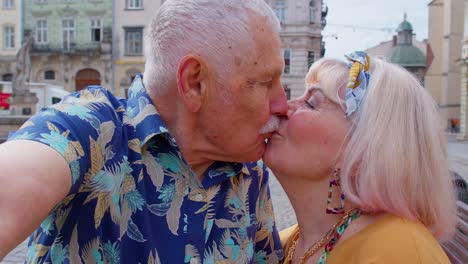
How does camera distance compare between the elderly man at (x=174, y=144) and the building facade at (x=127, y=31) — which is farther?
the building facade at (x=127, y=31)

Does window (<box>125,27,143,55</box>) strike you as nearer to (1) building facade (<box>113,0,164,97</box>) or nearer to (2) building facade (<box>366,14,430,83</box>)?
(1) building facade (<box>113,0,164,97</box>)

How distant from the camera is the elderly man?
1.93m

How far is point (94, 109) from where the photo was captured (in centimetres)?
197

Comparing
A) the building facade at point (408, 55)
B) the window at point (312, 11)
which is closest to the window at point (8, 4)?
the window at point (312, 11)

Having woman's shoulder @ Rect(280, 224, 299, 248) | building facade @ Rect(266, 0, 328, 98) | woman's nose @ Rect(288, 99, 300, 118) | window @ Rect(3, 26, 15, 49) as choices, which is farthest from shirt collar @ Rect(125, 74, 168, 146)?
window @ Rect(3, 26, 15, 49)

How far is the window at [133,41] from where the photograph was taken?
40.1 metres

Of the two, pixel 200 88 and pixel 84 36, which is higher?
pixel 84 36

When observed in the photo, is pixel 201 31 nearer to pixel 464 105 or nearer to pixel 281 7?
pixel 464 105

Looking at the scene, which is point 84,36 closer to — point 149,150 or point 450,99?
point 450,99

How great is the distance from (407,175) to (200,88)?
82 cm

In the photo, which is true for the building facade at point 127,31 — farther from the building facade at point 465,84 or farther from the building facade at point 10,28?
the building facade at point 465,84

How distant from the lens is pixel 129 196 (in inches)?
80.8

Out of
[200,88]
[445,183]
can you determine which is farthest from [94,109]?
[445,183]

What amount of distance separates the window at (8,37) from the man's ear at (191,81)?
1631 inches
